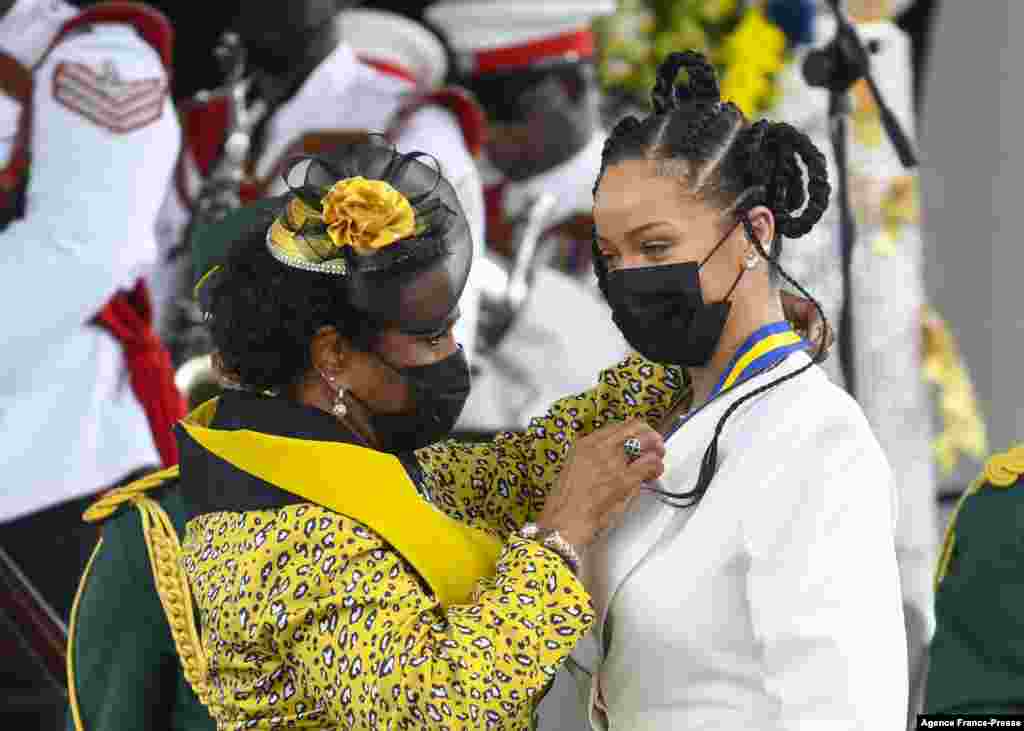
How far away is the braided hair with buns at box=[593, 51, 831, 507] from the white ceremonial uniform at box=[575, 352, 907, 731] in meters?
0.04

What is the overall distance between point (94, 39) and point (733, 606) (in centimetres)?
195

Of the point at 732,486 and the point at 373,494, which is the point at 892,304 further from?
the point at 373,494

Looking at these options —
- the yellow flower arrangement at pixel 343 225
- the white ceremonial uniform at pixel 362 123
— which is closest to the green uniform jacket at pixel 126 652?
the yellow flower arrangement at pixel 343 225

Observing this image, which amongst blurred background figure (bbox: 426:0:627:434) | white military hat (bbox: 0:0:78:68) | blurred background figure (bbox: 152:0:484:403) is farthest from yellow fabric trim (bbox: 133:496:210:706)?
blurred background figure (bbox: 426:0:627:434)

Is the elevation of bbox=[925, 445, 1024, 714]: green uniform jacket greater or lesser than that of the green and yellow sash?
lesser

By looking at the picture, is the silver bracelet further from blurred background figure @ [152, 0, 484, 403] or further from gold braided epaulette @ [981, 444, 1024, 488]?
blurred background figure @ [152, 0, 484, 403]

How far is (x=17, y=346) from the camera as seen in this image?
11.5 ft

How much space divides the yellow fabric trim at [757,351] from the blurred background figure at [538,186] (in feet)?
9.25

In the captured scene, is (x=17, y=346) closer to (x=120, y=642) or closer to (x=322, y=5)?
(x=120, y=642)

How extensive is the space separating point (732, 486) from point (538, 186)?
3.12m

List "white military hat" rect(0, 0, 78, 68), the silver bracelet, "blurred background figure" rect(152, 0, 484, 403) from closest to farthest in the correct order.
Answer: the silver bracelet
"white military hat" rect(0, 0, 78, 68)
"blurred background figure" rect(152, 0, 484, 403)

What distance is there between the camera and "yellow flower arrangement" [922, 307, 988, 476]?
5.41 meters

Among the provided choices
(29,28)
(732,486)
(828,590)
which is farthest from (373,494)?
(29,28)

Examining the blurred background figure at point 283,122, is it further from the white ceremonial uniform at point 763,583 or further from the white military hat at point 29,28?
the white ceremonial uniform at point 763,583
